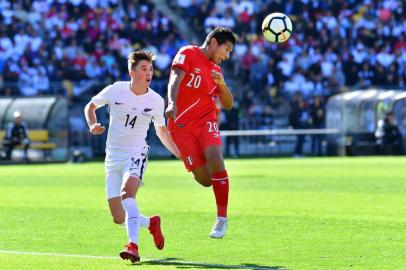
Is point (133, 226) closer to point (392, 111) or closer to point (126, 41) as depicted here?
point (392, 111)

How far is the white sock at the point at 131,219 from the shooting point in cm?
1056

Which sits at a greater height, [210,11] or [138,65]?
[210,11]

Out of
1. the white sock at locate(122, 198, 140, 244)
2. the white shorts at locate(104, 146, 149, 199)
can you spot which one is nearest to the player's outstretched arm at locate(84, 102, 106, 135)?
the white shorts at locate(104, 146, 149, 199)

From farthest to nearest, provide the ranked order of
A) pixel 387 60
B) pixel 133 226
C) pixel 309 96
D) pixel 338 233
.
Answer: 1. pixel 387 60
2. pixel 309 96
3. pixel 338 233
4. pixel 133 226

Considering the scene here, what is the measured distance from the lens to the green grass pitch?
10789mm

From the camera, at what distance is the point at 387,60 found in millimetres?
43312

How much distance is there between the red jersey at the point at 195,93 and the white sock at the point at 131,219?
2.27 meters

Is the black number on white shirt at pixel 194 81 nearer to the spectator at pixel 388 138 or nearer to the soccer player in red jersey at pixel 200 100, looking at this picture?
the soccer player in red jersey at pixel 200 100

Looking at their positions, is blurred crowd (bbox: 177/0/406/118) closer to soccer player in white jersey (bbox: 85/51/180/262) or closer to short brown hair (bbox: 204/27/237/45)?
short brown hair (bbox: 204/27/237/45)

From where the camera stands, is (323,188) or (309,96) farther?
(309,96)

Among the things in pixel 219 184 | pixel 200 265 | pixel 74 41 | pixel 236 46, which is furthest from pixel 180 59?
pixel 236 46

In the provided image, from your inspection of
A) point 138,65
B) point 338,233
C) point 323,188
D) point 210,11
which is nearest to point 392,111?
point 210,11

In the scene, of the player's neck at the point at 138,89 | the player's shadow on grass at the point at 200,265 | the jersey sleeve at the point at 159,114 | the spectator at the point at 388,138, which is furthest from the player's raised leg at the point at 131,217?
the spectator at the point at 388,138

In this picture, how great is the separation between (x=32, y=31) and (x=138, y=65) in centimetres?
2947
